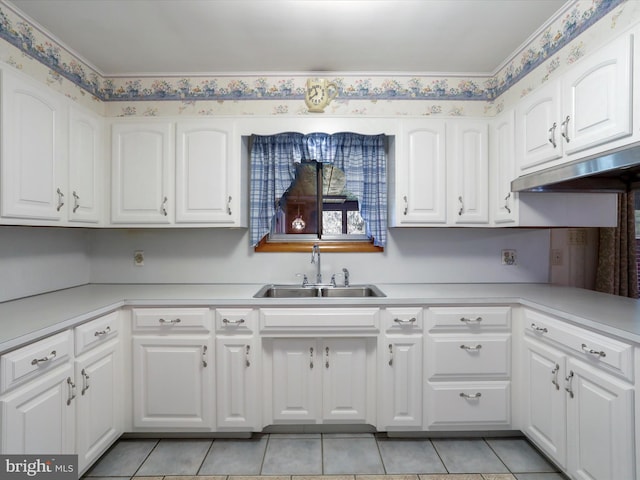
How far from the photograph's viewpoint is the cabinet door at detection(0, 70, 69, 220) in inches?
59.5

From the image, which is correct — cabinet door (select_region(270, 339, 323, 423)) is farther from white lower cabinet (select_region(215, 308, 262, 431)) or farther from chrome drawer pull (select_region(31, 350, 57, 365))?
chrome drawer pull (select_region(31, 350, 57, 365))

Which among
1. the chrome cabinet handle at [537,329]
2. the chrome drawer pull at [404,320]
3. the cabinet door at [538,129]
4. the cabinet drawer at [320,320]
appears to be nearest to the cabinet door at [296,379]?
the cabinet drawer at [320,320]

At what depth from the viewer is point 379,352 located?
194 centimetres

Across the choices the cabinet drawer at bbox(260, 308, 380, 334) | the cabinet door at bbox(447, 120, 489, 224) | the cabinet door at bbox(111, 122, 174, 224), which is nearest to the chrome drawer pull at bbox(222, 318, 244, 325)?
the cabinet drawer at bbox(260, 308, 380, 334)

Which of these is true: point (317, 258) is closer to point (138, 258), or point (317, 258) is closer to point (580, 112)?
point (138, 258)

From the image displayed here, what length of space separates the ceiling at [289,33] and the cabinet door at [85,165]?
0.47 m

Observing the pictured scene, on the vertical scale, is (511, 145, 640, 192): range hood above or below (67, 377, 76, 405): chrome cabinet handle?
above

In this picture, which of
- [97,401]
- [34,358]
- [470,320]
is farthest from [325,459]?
[34,358]

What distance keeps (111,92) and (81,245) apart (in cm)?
113

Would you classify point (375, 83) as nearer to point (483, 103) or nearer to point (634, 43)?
point (483, 103)

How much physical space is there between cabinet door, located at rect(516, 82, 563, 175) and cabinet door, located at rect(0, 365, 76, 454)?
2.59m

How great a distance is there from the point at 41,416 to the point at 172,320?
672mm

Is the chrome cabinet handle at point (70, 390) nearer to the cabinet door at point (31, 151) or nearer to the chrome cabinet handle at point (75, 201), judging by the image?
the cabinet door at point (31, 151)

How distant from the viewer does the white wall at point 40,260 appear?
1.81 m
